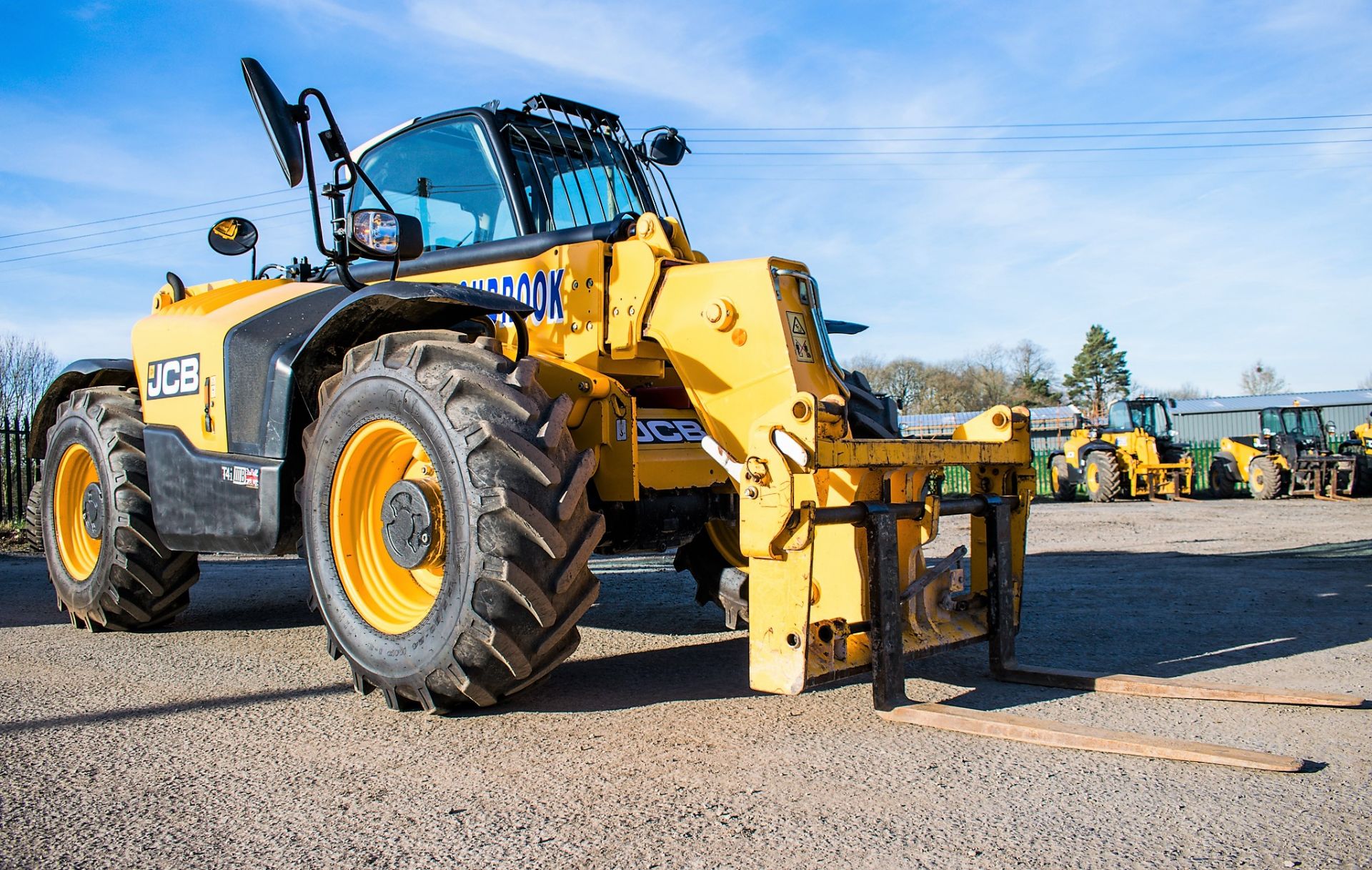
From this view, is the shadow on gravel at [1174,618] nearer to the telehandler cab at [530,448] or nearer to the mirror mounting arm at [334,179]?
the telehandler cab at [530,448]

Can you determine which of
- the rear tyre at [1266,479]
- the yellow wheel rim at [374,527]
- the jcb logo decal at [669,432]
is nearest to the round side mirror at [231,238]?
the yellow wheel rim at [374,527]

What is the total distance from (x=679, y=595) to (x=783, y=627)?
425 centimetres

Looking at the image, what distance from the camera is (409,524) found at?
4.03 metres

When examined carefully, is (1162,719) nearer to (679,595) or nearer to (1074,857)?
(1074,857)

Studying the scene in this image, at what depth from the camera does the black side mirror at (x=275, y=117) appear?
156 inches

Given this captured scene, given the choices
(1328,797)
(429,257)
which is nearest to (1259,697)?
(1328,797)

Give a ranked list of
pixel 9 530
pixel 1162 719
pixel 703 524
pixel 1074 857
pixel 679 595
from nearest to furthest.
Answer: pixel 1074 857 < pixel 1162 719 < pixel 703 524 < pixel 679 595 < pixel 9 530

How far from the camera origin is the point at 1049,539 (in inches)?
512

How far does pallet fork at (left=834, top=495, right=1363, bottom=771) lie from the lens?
10.9ft

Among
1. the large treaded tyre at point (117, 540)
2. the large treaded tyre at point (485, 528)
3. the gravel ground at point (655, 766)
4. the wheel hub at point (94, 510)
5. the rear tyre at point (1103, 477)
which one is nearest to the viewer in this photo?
the gravel ground at point (655, 766)

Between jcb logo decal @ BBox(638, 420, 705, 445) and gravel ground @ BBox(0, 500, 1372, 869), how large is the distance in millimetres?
1127

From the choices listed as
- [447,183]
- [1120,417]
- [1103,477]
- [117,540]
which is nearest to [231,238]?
[447,183]

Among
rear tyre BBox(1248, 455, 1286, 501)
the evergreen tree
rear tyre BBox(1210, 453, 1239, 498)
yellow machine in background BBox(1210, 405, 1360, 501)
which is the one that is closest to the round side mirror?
rear tyre BBox(1248, 455, 1286, 501)

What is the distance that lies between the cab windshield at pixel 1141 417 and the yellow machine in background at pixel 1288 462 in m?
1.93
